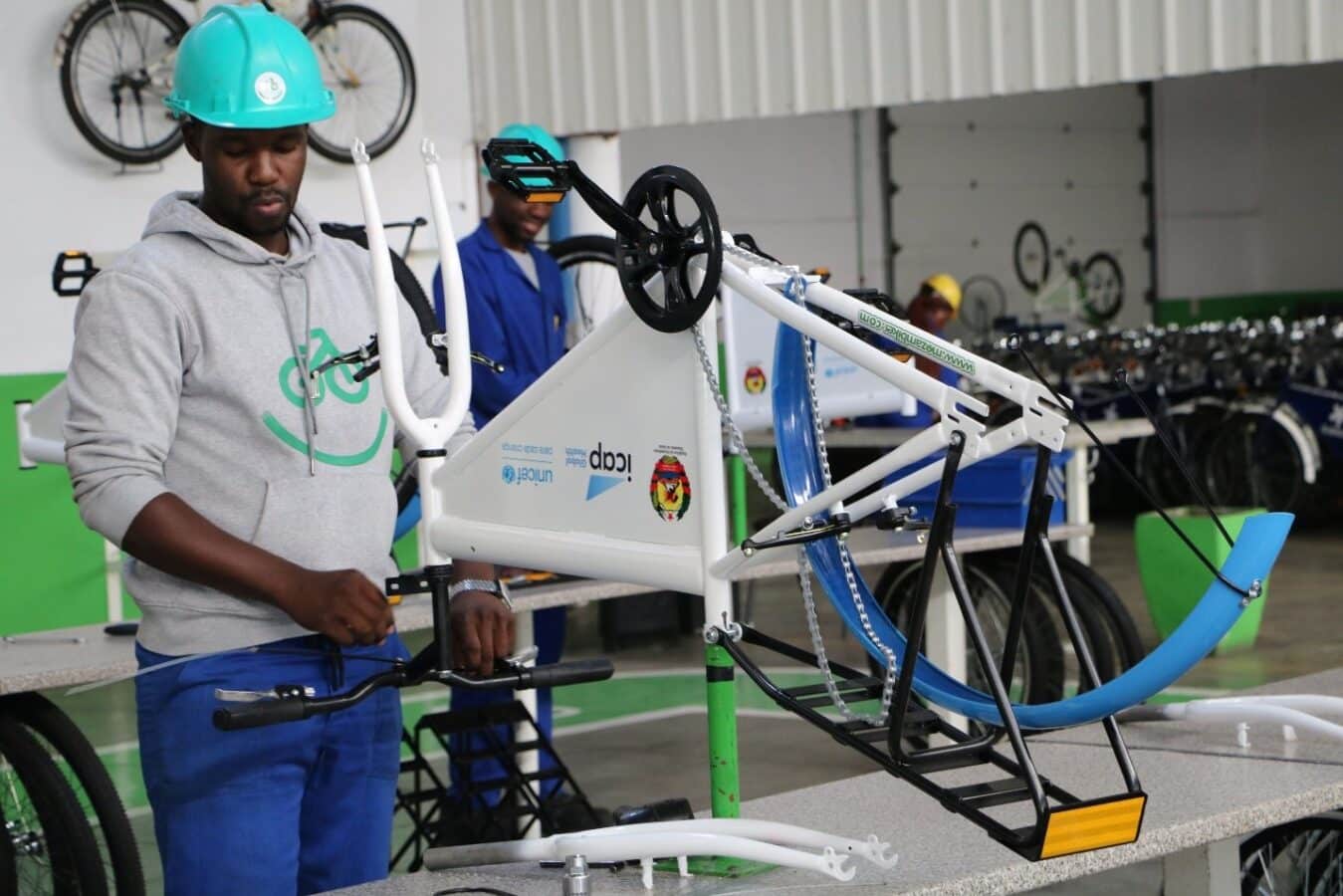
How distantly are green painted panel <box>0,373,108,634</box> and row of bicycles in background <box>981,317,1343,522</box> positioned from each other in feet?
18.9

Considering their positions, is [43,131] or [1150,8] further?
[43,131]

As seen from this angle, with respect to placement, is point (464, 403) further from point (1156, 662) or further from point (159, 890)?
point (159, 890)

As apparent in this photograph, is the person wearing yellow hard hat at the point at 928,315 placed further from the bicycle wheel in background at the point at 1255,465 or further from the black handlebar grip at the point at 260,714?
the black handlebar grip at the point at 260,714

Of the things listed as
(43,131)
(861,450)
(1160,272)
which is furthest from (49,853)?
(1160,272)

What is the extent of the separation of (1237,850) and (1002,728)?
96 centimetres

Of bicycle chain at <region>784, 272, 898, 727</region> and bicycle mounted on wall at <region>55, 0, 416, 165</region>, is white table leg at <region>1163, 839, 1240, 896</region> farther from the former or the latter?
bicycle mounted on wall at <region>55, 0, 416, 165</region>

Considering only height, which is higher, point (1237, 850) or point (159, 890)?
point (1237, 850)

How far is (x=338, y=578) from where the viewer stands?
89.2 inches

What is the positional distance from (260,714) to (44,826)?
1.96 meters

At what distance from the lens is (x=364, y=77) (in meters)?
8.54

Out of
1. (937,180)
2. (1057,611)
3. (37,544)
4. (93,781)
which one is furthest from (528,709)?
(937,180)

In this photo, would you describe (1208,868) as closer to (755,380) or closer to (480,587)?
(480,587)

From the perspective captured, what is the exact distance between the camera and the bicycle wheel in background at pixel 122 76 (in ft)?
24.6

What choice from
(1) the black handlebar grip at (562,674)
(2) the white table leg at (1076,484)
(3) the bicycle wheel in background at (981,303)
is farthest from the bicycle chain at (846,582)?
(3) the bicycle wheel in background at (981,303)
